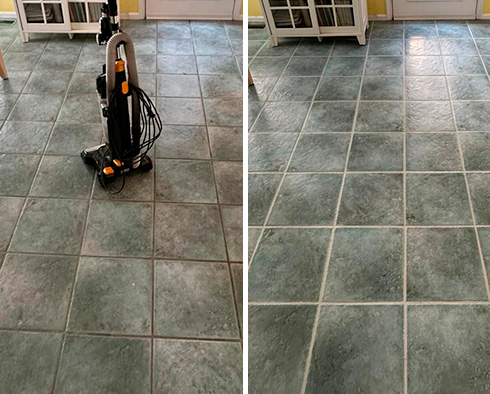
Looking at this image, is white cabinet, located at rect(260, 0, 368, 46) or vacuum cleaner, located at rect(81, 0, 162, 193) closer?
vacuum cleaner, located at rect(81, 0, 162, 193)

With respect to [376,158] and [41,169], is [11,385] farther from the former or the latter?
[376,158]

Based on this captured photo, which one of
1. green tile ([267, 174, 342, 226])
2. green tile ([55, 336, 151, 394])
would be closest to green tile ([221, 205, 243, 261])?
green tile ([267, 174, 342, 226])

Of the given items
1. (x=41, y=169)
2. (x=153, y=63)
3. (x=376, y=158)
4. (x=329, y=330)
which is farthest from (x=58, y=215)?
(x=153, y=63)

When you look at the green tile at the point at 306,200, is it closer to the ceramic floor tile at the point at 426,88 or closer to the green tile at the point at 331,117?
the green tile at the point at 331,117

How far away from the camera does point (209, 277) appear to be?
2.11 metres

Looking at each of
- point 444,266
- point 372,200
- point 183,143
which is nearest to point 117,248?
point 183,143

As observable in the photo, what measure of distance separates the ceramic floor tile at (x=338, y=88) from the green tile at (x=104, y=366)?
6.72 feet

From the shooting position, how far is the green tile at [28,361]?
67.5 inches

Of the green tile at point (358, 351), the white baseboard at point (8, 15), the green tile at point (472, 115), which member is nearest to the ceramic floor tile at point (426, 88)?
the green tile at point (472, 115)

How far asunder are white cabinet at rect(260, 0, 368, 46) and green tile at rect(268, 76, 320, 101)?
2.24 feet

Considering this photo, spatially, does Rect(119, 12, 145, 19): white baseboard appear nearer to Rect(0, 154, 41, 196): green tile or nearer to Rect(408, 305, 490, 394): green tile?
Rect(0, 154, 41, 196): green tile

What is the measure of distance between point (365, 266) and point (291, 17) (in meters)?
2.56

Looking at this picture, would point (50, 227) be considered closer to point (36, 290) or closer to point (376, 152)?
point (36, 290)

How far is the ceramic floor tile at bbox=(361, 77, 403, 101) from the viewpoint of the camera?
131 inches
